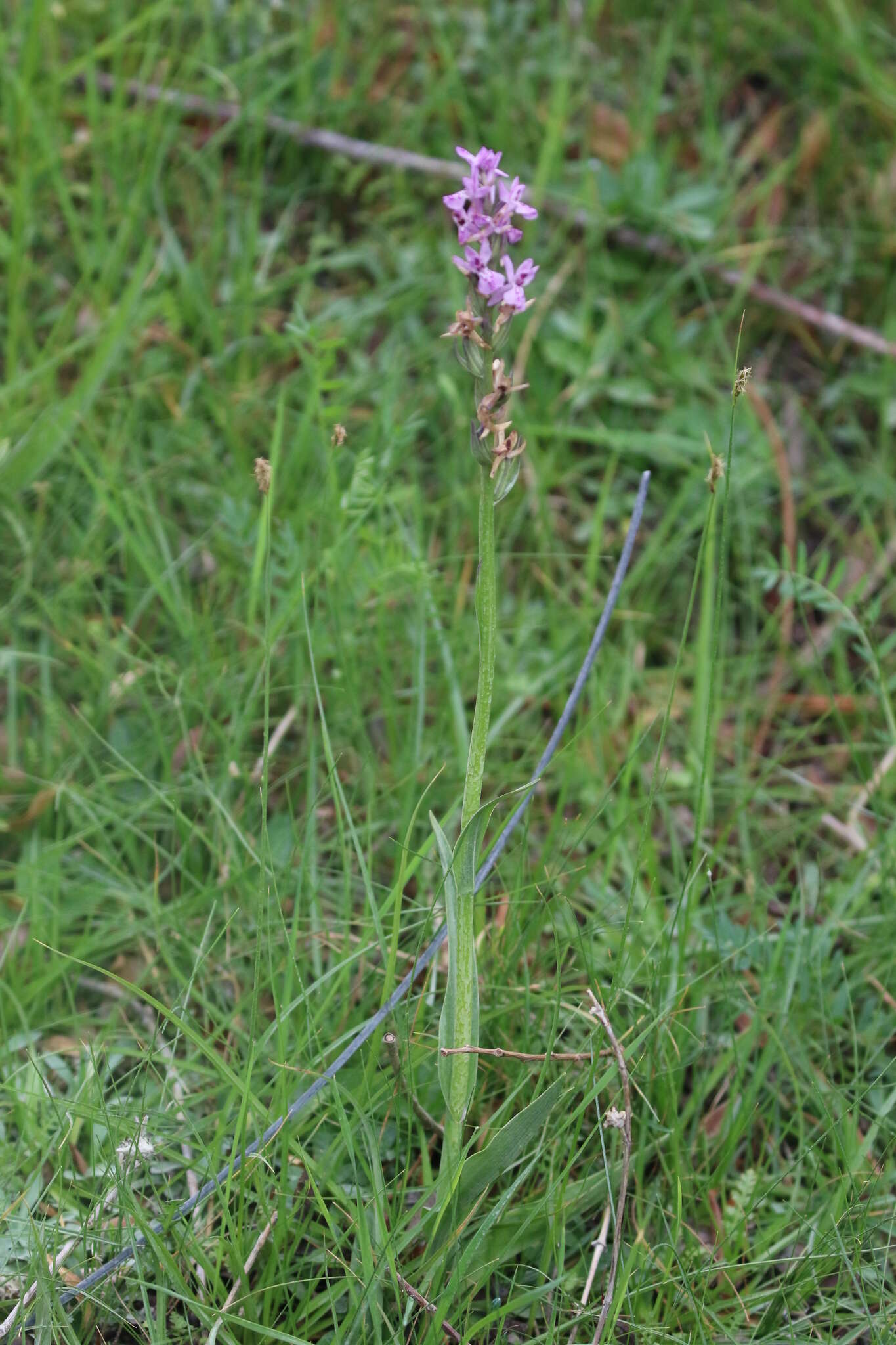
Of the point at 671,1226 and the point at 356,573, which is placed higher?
the point at 356,573

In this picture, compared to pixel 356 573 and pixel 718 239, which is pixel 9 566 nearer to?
pixel 356 573

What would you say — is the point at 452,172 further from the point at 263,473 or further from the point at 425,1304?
the point at 425,1304

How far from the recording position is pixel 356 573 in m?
2.16

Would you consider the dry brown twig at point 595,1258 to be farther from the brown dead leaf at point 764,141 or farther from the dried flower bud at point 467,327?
the brown dead leaf at point 764,141

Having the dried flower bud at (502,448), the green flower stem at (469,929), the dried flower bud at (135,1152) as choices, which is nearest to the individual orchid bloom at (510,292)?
the dried flower bud at (502,448)

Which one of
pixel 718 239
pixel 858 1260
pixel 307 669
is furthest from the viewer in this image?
pixel 718 239

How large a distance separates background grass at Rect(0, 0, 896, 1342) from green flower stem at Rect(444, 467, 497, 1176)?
74mm

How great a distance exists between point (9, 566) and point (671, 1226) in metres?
1.76

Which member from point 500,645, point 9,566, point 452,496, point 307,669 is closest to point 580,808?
point 500,645

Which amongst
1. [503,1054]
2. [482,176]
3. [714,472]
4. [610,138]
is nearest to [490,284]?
[482,176]

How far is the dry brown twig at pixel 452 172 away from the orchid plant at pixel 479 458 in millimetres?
→ 1779

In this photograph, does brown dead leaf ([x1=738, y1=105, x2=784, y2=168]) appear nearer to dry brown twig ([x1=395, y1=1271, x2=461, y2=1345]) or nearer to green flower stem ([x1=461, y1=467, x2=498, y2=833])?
green flower stem ([x1=461, y1=467, x2=498, y2=833])

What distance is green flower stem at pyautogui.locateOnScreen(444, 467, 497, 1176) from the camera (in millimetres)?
1328

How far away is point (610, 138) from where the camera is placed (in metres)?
3.14
